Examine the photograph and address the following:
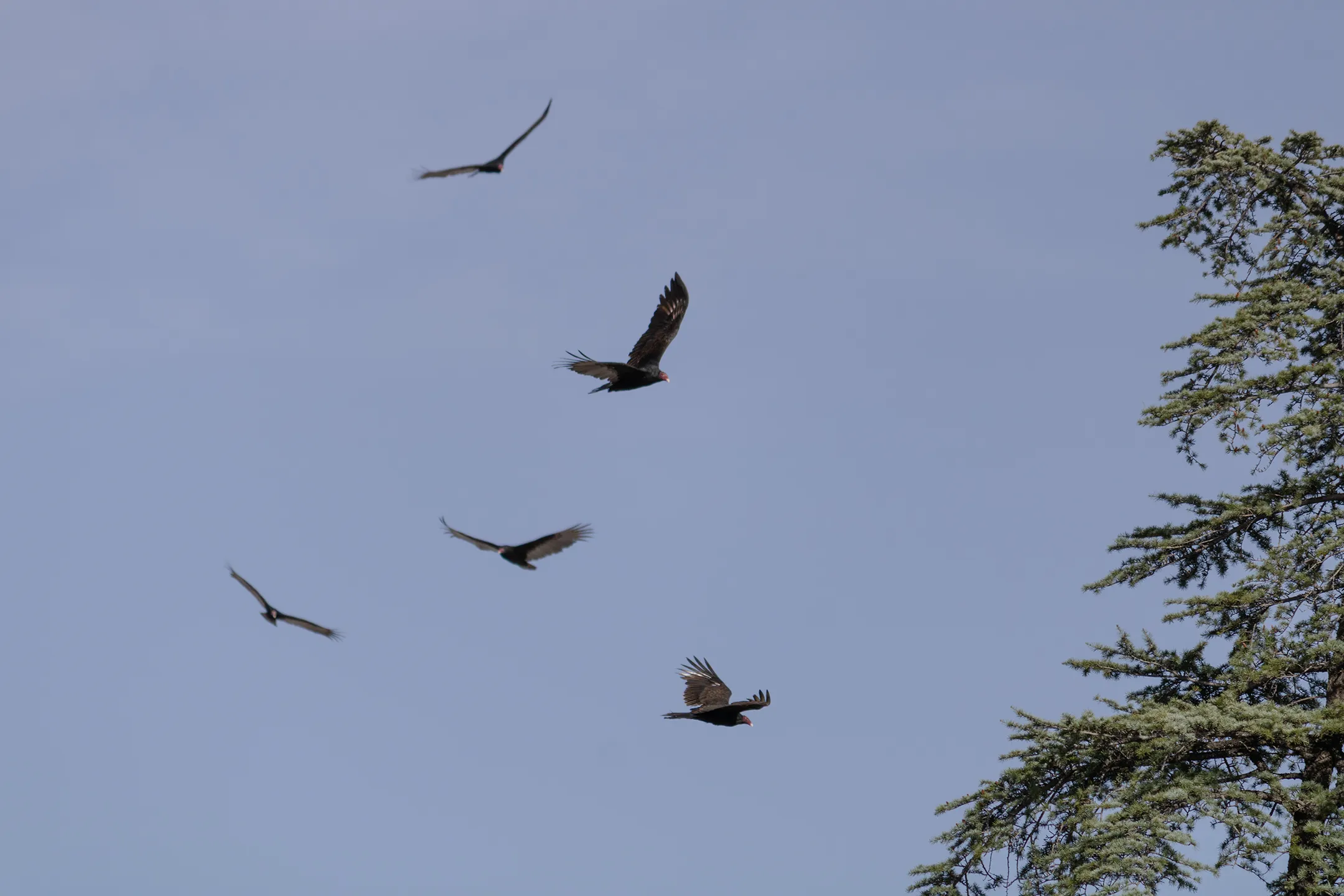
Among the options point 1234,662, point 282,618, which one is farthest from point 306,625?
point 1234,662

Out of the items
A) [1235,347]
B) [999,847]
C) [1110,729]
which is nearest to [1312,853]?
[1110,729]

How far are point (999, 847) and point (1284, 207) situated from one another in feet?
30.0

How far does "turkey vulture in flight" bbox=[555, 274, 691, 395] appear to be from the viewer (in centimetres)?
1642

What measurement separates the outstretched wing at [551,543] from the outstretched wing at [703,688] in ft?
9.03

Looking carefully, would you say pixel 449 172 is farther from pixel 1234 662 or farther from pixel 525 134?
pixel 1234 662

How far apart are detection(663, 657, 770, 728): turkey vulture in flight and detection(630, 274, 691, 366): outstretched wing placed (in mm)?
3682

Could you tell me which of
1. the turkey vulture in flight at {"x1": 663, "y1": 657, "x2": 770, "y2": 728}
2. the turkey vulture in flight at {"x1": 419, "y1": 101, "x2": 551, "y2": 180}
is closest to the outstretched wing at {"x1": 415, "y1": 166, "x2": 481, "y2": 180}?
the turkey vulture in flight at {"x1": 419, "y1": 101, "x2": 551, "y2": 180}

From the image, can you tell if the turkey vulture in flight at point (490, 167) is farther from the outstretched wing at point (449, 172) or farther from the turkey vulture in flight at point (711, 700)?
the turkey vulture in flight at point (711, 700)

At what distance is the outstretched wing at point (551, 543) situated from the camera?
14.1 meters

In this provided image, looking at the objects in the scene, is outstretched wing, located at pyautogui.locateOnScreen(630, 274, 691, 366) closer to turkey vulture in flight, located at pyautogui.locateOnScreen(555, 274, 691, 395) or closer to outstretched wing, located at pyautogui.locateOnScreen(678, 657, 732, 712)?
turkey vulture in flight, located at pyautogui.locateOnScreen(555, 274, 691, 395)

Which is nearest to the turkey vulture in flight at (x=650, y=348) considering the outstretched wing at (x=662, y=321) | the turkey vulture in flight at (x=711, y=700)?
the outstretched wing at (x=662, y=321)

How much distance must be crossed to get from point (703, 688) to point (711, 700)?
19 cm

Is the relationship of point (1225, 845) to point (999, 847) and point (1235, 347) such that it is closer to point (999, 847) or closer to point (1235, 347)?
point (999, 847)

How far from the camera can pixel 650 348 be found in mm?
16562
